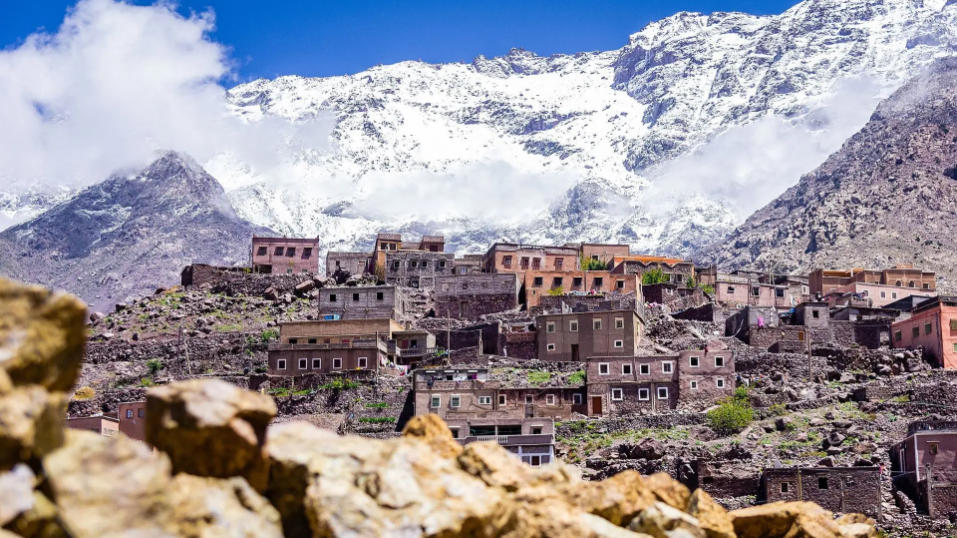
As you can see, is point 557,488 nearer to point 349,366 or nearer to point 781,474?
point 781,474

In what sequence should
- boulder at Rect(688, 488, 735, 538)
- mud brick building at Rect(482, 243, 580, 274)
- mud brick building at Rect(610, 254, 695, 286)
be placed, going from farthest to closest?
mud brick building at Rect(610, 254, 695, 286), mud brick building at Rect(482, 243, 580, 274), boulder at Rect(688, 488, 735, 538)

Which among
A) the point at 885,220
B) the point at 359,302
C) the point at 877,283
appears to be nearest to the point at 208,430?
the point at 359,302

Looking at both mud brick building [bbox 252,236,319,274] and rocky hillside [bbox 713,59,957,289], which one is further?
rocky hillside [bbox 713,59,957,289]

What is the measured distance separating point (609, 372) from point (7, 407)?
68.2 metres

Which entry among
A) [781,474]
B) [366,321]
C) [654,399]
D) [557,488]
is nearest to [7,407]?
[557,488]

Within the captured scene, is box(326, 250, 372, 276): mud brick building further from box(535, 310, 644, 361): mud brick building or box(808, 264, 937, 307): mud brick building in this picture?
box(808, 264, 937, 307): mud brick building

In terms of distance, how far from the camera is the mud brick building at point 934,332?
89688mm

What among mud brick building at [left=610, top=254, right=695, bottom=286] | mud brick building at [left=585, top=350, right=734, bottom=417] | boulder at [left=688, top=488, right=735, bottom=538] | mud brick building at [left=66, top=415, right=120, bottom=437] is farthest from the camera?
mud brick building at [left=610, top=254, right=695, bottom=286]

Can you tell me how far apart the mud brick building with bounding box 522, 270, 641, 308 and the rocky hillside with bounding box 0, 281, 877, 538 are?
276 feet

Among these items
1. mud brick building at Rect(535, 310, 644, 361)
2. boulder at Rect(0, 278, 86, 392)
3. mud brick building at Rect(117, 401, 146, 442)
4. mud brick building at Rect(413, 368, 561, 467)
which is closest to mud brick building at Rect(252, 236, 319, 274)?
mud brick building at Rect(535, 310, 644, 361)

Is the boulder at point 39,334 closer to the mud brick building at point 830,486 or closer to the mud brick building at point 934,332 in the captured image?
the mud brick building at point 830,486

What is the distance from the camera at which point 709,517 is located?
27562 millimetres

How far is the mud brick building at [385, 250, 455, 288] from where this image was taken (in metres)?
121

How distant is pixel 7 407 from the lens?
1805cm
